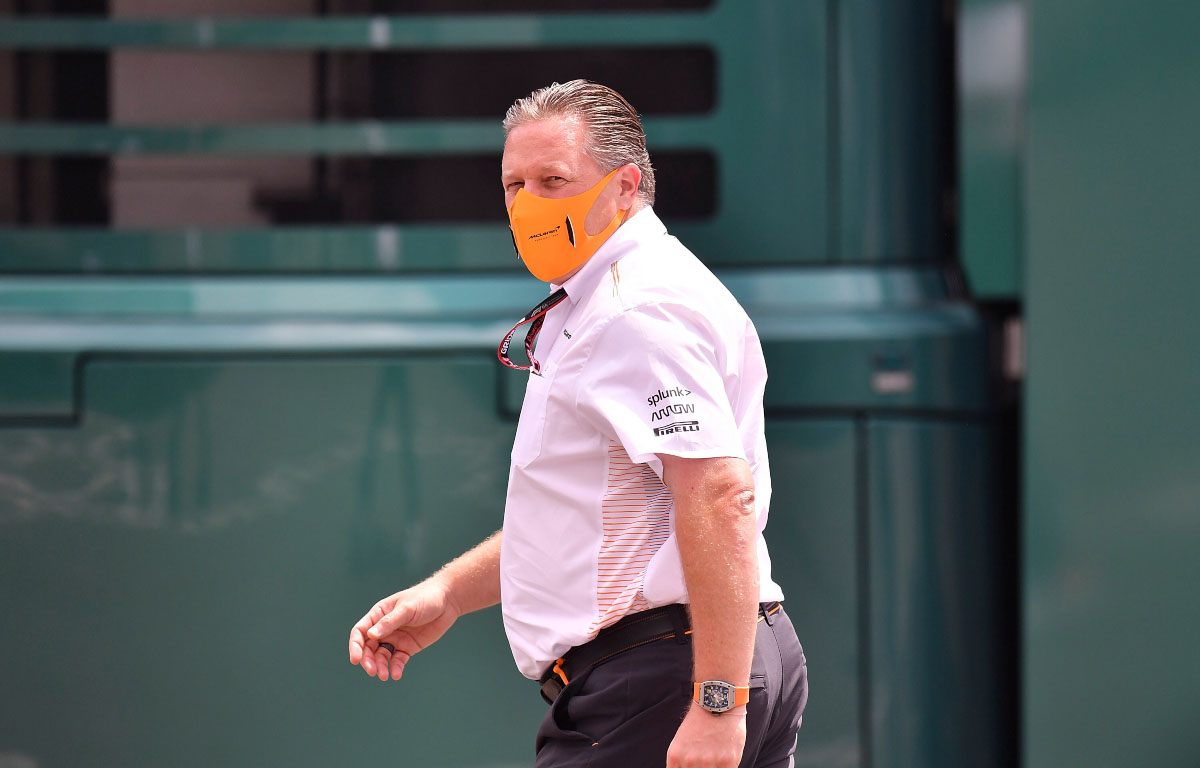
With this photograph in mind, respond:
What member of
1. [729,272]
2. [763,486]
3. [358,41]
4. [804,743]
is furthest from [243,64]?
[804,743]

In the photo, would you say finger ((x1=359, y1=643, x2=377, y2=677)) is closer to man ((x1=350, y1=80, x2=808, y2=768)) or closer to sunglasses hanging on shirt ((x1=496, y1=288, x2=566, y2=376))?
man ((x1=350, y1=80, x2=808, y2=768))

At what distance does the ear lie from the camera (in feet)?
5.20

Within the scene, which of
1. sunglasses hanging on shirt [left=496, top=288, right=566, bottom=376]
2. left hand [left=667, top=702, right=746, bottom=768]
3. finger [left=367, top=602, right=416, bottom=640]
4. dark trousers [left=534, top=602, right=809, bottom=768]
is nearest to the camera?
left hand [left=667, top=702, right=746, bottom=768]

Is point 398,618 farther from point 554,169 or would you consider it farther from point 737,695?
point 554,169

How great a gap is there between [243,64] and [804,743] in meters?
1.86

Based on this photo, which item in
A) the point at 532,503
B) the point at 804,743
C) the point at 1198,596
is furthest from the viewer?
the point at 804,743

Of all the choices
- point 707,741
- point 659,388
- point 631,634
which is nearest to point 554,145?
point 659,388

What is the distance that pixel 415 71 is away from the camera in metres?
2.64

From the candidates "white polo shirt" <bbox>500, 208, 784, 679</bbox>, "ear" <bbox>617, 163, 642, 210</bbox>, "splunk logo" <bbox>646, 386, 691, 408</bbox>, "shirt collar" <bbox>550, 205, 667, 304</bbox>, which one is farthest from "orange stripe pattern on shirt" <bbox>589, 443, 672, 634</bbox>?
"ear" <bbox>617, 163, 642, 210</bbox>

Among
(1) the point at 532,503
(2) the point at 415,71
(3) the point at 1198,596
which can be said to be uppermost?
(2) the point at 415,71

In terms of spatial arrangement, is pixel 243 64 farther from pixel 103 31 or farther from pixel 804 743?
pixel 804 743

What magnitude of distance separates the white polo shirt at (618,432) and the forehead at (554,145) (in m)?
0.11

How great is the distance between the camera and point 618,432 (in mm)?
1397

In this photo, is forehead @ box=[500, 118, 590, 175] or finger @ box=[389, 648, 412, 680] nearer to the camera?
forehead @ box=[500, 118, 590, 175]
